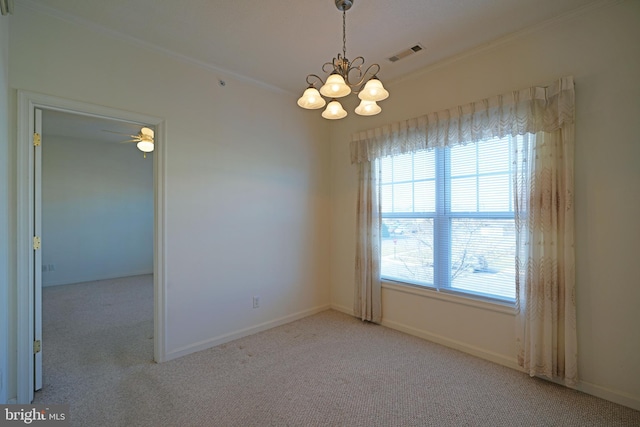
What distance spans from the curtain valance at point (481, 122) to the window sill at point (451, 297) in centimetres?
154

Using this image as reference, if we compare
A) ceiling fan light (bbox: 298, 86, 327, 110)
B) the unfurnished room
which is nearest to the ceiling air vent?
the unfurnished room

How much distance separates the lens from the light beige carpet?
78.5 inches

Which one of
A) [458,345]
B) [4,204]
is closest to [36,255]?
[4,204]

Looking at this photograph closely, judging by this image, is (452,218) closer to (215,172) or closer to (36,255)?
(215,172)

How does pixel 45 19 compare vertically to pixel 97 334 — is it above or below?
above

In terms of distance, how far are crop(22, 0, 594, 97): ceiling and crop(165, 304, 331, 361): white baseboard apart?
2880mm

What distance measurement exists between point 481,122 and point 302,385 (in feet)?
9.20

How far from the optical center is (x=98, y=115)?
8.13 ft

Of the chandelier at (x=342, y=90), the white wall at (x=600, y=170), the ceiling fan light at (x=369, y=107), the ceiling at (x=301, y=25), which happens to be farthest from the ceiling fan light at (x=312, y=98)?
the white wall at (x=600, y=170)

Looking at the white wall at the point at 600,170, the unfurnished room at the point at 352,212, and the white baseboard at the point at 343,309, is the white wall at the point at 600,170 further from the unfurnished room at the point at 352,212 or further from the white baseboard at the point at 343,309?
the white baseboard at the point at 343,309

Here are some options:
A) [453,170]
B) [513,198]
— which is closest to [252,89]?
[453,170]

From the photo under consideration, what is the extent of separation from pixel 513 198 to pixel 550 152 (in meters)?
0.45

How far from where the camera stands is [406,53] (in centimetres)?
289

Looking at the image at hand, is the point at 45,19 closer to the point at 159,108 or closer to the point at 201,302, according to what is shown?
the point at 159,108
